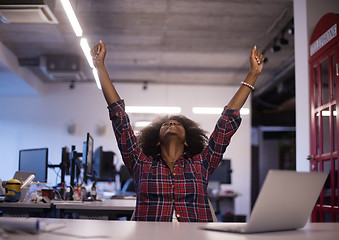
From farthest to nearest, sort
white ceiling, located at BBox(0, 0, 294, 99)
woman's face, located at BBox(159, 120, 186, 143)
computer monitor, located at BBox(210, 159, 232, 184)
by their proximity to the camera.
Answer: computer monitor, located at BBox(210, 159, 232, 184) < white ceiling, located at BBox(0, 0, 294, 99) < woman's face, located at BBox(159, 120, 186, 143)

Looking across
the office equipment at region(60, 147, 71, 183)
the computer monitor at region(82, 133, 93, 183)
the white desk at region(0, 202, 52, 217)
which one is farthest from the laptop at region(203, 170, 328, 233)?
the office equipment at region(60, 147, 71, 183)

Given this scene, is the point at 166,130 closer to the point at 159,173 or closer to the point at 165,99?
the point at 159,173

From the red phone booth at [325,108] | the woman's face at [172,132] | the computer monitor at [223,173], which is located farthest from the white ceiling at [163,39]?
the woman's face at [172,132]

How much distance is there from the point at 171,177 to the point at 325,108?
8.55 feet

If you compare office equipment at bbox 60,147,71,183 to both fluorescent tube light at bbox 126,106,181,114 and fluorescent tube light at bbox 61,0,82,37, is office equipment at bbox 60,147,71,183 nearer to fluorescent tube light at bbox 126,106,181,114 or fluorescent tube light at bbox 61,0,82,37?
fluorescent tube light at bbox 61,0,82,37

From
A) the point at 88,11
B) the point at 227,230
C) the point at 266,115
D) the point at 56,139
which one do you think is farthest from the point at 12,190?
the point at 266,115

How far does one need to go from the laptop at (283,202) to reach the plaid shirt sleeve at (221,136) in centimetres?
81

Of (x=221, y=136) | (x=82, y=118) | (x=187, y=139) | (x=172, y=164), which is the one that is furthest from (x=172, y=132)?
(x=82, y=118)

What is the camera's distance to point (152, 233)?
1.29 m

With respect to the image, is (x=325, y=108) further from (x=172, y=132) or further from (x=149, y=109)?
(x=149, y=109)

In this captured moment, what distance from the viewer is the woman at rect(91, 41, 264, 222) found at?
216 centimetres

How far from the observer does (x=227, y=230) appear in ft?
4.44

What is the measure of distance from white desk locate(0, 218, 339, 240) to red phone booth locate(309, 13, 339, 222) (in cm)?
275

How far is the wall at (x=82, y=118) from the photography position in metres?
10.0
